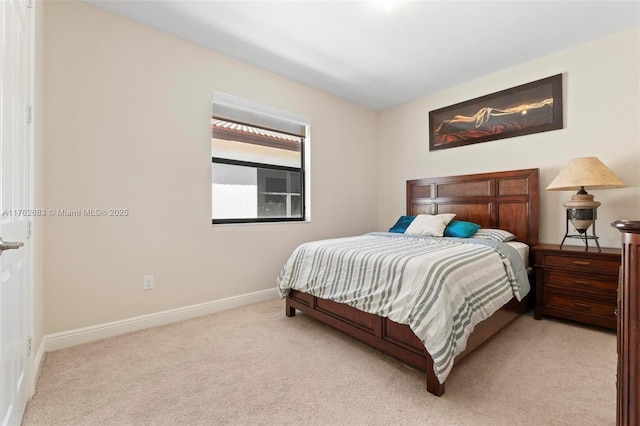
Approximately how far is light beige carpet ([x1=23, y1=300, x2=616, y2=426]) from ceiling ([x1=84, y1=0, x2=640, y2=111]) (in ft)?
8.71

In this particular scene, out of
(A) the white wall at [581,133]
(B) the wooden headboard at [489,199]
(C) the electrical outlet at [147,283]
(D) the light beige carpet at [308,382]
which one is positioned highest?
(A) the white wall at [581,133]

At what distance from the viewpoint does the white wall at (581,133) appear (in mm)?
2648

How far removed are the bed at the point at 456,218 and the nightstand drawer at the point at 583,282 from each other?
0.79 feet

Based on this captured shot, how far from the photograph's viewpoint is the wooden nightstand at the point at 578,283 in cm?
235

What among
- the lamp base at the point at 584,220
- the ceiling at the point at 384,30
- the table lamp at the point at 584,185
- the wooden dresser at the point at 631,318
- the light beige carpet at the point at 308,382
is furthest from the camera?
the lamp base at the point at 584,220

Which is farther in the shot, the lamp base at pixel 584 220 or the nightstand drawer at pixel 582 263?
the lamp base at pixel 584 220

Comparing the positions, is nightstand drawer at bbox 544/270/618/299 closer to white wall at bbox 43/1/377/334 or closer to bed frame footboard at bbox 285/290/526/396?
bed frame footboard at bbox 285/290/526/396

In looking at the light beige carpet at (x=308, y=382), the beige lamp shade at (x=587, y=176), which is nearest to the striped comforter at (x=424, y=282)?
the light beige carpet at (x=308, y=382)

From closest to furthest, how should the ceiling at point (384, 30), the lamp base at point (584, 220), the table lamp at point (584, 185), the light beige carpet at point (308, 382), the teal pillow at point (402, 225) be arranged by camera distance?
the light beige carpet at point (308, 382), the ceiling at point (384, 30), the table lamp at point (584, 185), the lamp base at point (584, 220), the teal pillow at point (402, 225)

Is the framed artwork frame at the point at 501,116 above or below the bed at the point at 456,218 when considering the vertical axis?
above

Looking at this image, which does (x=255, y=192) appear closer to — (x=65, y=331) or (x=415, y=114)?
(x=65, y=331)

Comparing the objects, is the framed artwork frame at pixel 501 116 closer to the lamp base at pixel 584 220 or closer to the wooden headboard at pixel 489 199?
the wooden headboard at pixel 489 199

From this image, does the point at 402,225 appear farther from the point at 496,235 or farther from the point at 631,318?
the point at 631,318

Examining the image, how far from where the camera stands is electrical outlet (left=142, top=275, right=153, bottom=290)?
8.30ft
